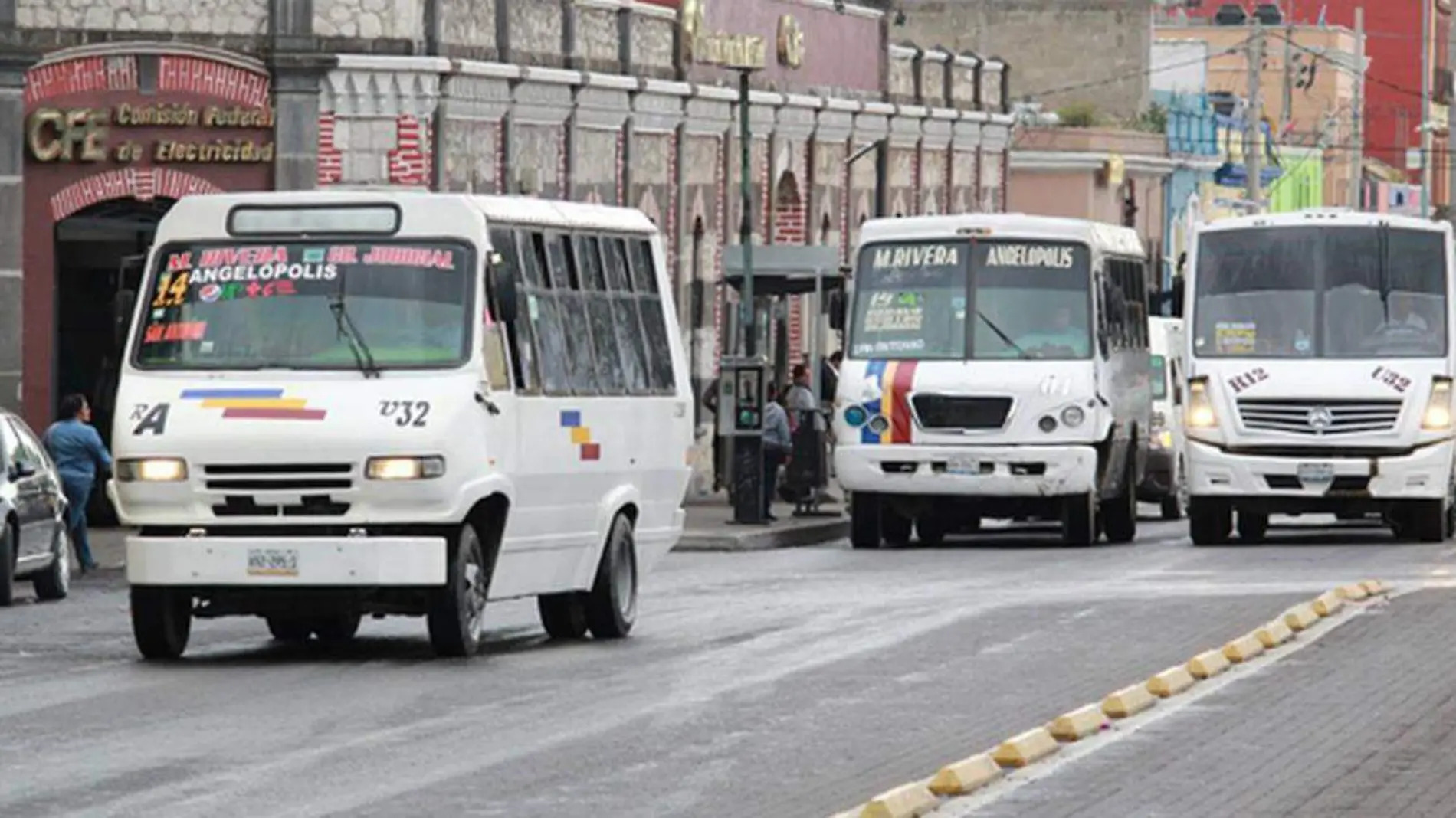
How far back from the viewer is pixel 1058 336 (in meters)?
37.6

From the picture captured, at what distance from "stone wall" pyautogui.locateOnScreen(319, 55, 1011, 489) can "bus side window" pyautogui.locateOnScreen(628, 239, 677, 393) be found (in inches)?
663

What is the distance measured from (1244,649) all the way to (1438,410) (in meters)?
15.4

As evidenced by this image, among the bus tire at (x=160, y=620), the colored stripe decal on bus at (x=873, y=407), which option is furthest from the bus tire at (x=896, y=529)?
the bus tire at (x=160, y=620)

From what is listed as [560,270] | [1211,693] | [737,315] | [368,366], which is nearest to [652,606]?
[560,270]

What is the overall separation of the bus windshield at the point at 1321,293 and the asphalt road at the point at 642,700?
21.0 ft

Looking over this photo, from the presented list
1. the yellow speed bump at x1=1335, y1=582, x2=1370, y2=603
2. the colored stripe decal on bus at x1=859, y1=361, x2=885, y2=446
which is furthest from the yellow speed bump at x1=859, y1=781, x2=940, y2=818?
the colored stripe decal on bus at x1=859, y1=361, x2=885, y2=446

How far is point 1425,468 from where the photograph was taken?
3678 cm

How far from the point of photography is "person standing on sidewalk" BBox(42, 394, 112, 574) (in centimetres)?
3400

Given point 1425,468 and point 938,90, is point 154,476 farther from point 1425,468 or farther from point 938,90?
point 938,90

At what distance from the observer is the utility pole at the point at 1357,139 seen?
3962 inches

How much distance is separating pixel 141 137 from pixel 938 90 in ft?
87.9

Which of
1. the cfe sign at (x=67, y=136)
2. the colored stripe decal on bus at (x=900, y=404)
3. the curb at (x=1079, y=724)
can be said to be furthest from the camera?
the cfe sign at (x=67, y=136)

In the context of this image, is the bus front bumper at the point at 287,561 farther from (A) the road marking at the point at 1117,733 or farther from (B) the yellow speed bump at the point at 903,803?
(B) the yellow speed bump at the point at 903,803

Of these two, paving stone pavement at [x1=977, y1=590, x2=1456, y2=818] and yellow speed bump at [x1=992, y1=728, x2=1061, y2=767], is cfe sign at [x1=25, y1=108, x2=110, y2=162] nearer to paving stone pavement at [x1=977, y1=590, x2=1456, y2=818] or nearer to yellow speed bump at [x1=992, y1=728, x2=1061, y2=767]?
A: paving stone pavement at [x1=977, y1=590, x2=1456, y2=818]
